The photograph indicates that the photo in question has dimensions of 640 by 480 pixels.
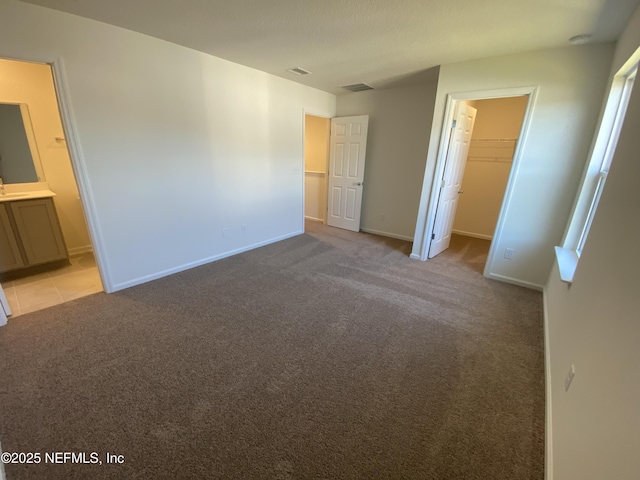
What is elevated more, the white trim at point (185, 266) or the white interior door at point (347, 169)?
the white interior door at point (347, 169)

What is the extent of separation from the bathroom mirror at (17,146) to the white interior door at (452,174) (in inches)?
195

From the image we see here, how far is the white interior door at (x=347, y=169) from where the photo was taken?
4.70 metres

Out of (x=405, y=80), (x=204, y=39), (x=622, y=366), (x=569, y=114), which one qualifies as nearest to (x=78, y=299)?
(x=204, y=39)

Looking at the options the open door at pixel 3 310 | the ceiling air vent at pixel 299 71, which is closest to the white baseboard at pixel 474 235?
the ceiling air vent at pixel 299 71

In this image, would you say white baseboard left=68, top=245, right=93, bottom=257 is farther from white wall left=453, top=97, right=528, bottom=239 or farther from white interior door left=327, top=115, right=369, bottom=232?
white wall left=453, top=97, right=528, bottom=239

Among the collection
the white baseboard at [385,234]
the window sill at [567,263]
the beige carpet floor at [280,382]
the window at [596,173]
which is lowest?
the beige carpet floor at [280,382]

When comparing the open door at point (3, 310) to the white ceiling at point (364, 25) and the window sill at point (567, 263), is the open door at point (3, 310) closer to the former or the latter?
the white ceiling at point (364, 25)

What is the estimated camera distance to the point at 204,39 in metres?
2.56

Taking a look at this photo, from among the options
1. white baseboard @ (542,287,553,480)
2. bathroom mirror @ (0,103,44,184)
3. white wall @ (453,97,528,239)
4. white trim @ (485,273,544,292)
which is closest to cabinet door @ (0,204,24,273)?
bathroom mirror @ (0,103,44,184)

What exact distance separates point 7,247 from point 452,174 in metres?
5.22

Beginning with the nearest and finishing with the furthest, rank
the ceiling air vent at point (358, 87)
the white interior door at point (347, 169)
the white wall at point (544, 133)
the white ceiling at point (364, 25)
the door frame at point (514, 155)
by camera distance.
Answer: the white ceiling at point (364, 25), the white wall at point (544, 133), the door frame at point (514, 155), the ceiling air vent at point (358, 87), the white interior door at point (347, 169)

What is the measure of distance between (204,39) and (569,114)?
3535mm

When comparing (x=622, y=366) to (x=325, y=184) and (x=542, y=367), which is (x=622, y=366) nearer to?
(x=542, y=367)

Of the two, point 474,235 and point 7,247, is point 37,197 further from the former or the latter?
point 474,235
